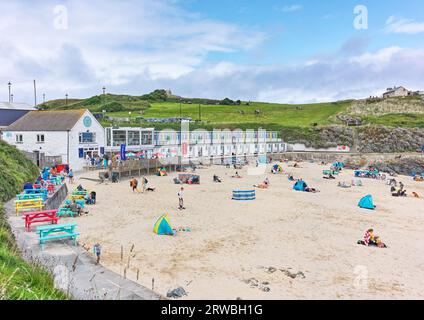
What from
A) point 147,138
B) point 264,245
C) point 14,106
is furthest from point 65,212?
point 14,106

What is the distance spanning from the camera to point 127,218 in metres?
19.6

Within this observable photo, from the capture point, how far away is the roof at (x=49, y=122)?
38.9m

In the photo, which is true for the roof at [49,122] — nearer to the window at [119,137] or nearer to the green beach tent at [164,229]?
the window at [119,137]

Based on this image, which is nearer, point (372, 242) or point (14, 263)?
point (14, 263)

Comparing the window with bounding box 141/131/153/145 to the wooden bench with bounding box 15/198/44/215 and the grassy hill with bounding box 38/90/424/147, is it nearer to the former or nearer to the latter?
the grassy hill with bounding box 38/90/424/147

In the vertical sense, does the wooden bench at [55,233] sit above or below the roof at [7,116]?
below

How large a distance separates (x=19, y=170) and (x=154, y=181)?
41.4 feet

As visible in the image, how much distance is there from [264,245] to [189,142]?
129 feet

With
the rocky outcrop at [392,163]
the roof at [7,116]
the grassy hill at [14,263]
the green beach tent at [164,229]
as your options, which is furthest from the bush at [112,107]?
the green beach tent at [164,229]

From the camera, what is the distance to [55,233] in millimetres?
13734

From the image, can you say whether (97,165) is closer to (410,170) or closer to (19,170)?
(19,170)

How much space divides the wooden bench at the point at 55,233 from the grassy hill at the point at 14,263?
98cm

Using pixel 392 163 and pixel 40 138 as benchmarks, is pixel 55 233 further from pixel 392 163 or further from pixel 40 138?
pixel 392 163
